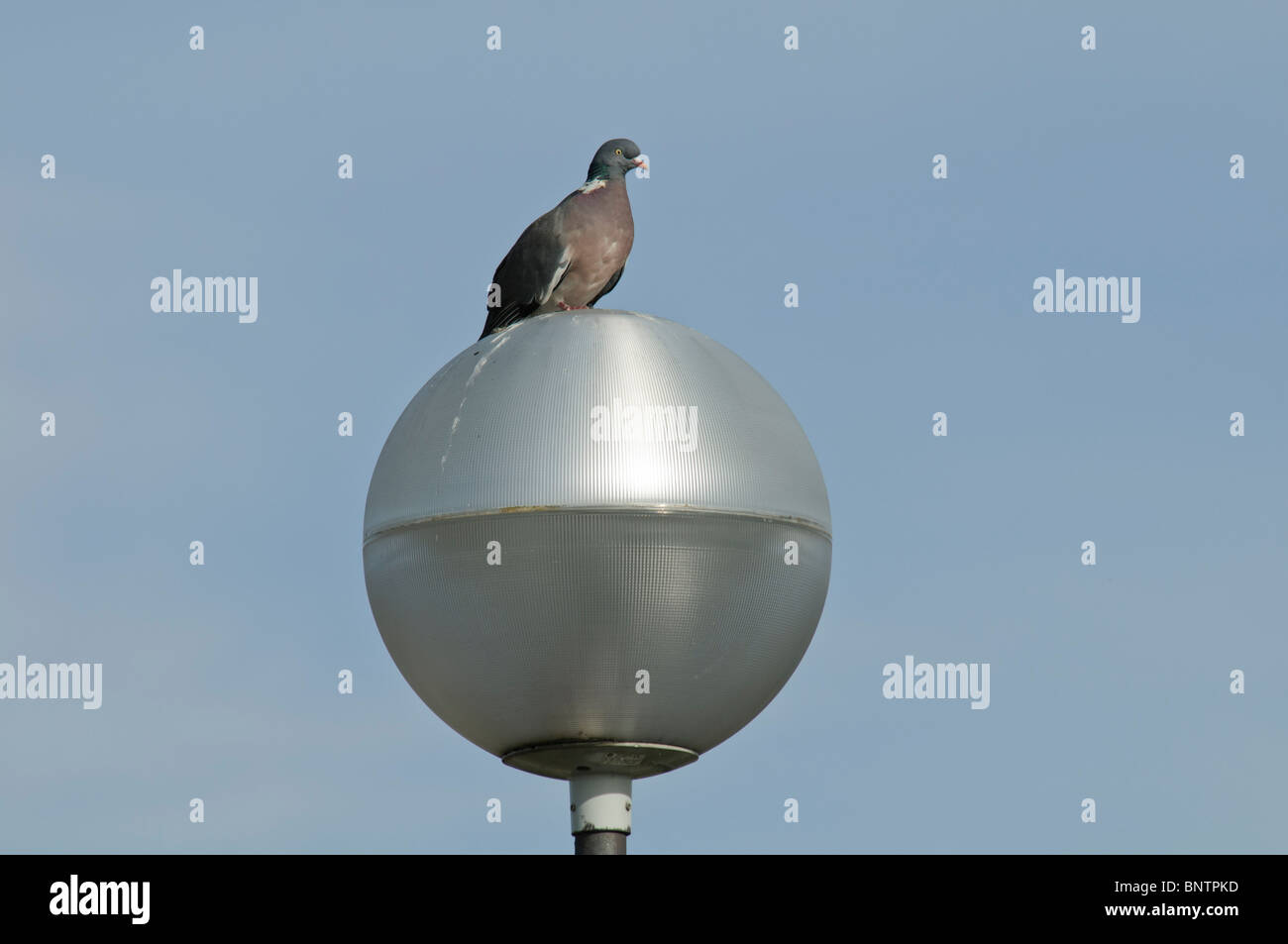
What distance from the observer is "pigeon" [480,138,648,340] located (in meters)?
24.5

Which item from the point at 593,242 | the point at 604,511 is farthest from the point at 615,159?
the point at 604,511

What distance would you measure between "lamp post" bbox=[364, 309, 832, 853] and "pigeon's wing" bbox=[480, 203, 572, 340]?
2.00 meters

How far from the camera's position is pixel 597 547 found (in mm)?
20781

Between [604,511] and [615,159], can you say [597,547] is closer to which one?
[604,511]

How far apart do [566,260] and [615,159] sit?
1.85 m

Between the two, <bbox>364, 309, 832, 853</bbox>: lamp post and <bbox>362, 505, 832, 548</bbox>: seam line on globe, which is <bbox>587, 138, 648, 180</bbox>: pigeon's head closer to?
<bbox>364, 309, 832, 853</bbox>: lamp post

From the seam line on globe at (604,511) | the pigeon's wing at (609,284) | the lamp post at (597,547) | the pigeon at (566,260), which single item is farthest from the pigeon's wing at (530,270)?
the seam line on globe at (604,511)

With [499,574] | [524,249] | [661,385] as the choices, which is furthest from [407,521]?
[524,249]

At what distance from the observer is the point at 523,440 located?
831 inches

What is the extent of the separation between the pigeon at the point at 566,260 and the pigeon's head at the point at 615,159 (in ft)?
1.08

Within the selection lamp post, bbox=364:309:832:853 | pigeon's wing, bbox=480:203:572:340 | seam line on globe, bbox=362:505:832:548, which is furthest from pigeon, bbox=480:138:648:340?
seam line on globe, bbox=362:505:832:548

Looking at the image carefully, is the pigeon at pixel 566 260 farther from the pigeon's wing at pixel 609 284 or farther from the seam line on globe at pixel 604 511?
the seam line on globe at pixel 604 511
